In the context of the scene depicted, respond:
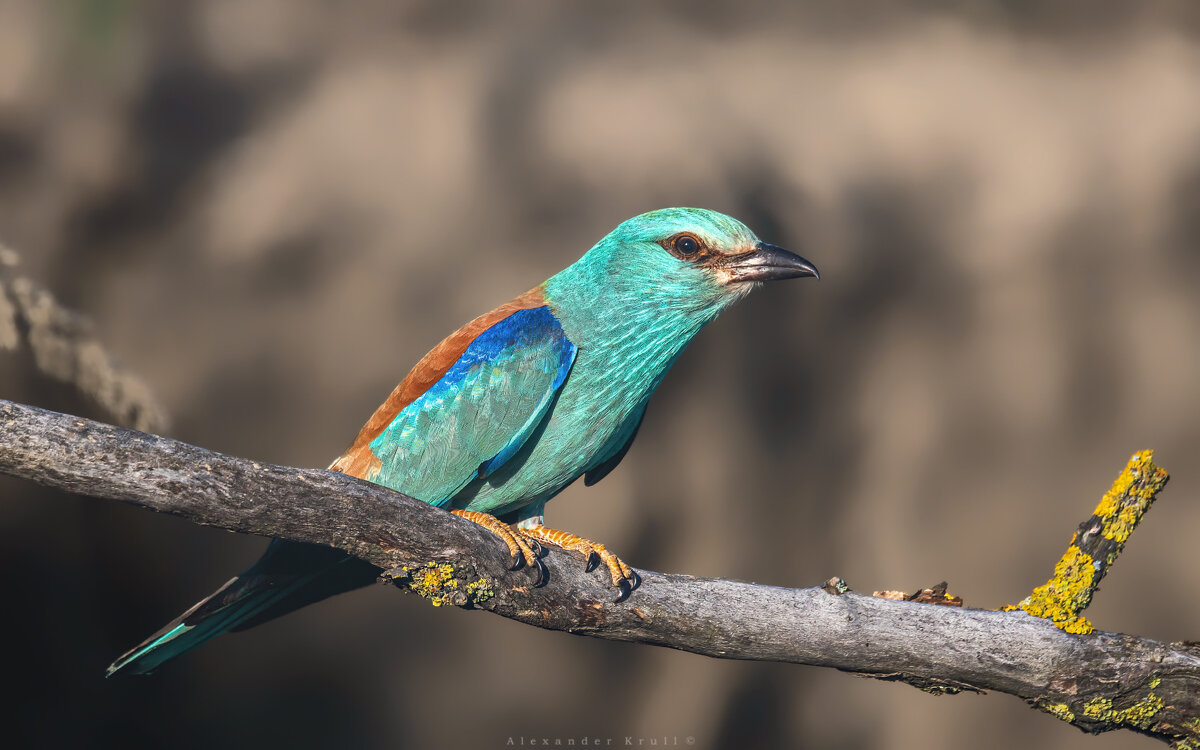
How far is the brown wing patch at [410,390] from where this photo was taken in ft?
6.49

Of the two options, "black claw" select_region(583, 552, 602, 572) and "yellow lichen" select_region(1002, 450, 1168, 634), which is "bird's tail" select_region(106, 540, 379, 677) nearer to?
"black claw" select_region(583, 552, 602, 572)

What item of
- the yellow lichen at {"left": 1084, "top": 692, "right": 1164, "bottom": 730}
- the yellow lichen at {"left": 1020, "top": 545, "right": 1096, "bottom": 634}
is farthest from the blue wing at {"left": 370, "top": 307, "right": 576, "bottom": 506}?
the yellow lichen at {"left": 1084, "top": 692, "right": 1164, "bottom": 730}

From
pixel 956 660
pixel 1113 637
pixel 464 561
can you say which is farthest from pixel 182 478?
pixel 1113 637

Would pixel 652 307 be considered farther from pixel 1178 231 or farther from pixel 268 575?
pixel 1178 231

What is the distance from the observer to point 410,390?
1.99 meters

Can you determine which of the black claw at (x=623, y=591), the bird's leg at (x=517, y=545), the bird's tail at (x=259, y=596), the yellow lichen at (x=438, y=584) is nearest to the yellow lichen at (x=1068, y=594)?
the black claw at (x=623, y=591)

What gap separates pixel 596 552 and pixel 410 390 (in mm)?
571

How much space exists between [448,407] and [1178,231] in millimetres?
2902

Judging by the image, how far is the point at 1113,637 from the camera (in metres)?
1.64

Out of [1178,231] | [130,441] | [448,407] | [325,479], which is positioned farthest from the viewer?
[1178,231]

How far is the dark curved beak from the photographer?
203 cm

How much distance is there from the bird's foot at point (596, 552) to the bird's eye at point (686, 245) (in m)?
0.68

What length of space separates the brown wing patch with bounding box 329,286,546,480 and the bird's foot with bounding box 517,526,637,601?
0.39 m

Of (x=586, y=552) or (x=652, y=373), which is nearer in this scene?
(x=586, y=552)
